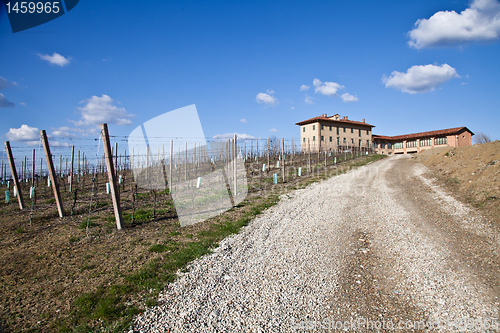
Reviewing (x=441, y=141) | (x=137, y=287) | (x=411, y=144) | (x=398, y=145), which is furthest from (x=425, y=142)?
(x=137, y=287)

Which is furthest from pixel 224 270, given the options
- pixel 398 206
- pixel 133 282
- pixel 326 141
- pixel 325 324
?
pixel 326 141

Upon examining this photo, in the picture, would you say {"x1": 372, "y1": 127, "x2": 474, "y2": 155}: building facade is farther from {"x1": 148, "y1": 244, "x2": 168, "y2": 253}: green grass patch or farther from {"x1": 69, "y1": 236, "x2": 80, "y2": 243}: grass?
{"x1": 69, "y1": 236, "x2": 80, "y2": 243}: grass

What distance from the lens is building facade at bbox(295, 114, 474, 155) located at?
42.8m

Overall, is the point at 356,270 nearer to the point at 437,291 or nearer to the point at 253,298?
the point at 437,291

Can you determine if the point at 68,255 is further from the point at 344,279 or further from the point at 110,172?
the point at 344,279

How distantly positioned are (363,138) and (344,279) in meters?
54.9

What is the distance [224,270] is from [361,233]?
4.30 m

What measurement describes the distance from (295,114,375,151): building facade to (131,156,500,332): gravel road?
39.0 m

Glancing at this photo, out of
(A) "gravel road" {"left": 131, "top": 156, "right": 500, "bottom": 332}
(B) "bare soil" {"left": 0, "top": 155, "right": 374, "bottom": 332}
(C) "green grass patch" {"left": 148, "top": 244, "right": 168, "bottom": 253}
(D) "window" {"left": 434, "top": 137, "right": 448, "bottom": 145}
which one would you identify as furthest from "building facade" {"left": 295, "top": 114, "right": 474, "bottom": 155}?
(C) "green grass patch" {"left": 148, "top": 244, "right": 168, "bottom": 253}

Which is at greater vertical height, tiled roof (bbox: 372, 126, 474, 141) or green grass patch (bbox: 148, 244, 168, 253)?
tiled roof (bbox: 372, 126, 474, 141)

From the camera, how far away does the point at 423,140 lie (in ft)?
149

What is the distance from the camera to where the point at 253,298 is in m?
3.95

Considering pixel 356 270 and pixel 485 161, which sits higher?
pixel 485 161

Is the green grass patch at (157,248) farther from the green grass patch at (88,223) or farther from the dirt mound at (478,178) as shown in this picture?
the dirt mound at (478,178)
